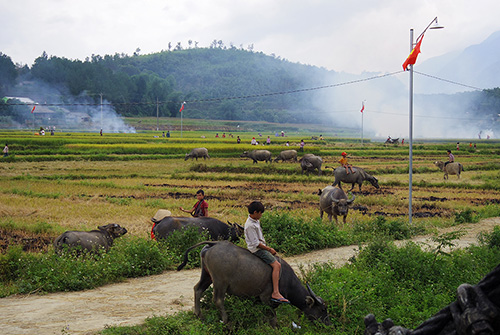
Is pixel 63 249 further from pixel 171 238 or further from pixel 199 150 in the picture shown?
pixel 199 150

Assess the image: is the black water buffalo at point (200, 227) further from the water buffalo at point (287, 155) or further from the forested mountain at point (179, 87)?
the forested mountain at point (179, 87)

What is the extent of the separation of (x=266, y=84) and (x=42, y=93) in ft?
297

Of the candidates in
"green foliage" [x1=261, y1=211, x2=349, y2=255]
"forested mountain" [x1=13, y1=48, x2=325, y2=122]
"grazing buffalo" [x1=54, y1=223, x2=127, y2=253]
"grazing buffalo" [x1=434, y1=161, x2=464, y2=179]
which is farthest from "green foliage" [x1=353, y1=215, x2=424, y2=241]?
"forested mountain" [x1=13, y1=48, x2=325, y2=122]

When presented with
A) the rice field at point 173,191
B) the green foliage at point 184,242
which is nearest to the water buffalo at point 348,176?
the rice field at point 173,191

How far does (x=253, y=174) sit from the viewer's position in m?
29.7

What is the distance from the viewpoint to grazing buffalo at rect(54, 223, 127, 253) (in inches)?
379

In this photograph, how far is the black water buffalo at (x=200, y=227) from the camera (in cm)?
1070

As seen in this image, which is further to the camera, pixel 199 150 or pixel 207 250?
pixel 199 150

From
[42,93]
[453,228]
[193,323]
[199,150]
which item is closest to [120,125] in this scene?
[42,93]

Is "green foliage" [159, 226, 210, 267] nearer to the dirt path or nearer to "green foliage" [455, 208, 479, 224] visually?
the dirt path

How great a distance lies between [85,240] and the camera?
10.0 meters

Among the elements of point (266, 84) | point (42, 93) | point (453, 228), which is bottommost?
point (453, 228)

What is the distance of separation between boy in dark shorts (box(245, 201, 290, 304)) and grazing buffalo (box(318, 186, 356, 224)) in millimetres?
7572

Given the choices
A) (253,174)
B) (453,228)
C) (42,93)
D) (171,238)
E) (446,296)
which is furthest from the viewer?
(42,93)
